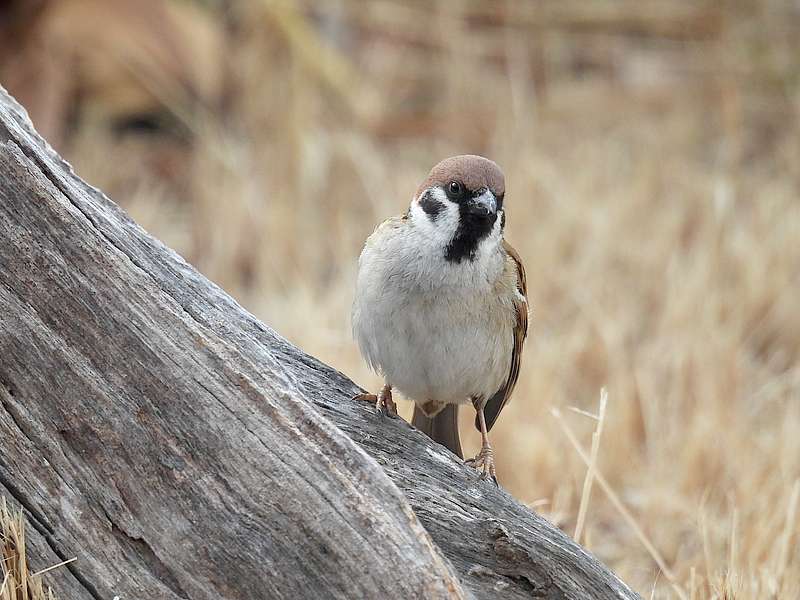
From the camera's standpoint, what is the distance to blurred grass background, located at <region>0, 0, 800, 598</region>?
4.13m

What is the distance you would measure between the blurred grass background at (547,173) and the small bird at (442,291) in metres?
0.82

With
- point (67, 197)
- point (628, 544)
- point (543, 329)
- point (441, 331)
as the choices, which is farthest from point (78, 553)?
point (543, 329)

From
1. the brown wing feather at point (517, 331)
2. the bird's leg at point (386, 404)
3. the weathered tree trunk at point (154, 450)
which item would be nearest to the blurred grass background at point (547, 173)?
the brown wing feather at point (517, 331)

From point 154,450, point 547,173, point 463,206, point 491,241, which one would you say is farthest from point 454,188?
point 547,173

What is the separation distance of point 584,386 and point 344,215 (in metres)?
2.11

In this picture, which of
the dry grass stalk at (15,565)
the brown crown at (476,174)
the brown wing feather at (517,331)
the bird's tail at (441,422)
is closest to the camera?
the dry grass stalk at (15,565)

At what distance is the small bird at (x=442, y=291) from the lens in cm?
260

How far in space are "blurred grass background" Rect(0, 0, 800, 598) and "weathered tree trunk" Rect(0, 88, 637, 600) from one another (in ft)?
4.93

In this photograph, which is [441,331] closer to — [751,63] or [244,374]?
[244,374]

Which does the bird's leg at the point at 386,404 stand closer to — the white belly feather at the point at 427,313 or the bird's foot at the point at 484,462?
the white belly feather at the point at 427,313

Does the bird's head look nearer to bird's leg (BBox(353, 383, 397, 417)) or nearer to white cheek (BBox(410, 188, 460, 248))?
white cheek (BBox(410, 188, 460, 248))

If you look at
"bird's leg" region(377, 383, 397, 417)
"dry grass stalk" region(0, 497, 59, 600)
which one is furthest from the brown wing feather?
"dry grass stalk" region(0, 497, 59, 600)

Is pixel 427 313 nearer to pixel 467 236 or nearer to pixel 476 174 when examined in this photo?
pixel 467 236

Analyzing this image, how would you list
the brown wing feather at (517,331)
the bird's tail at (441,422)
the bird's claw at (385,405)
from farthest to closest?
the bird's tail at (441,422), the brown wing feather at (517,331), the bird's claw at (385,405)
